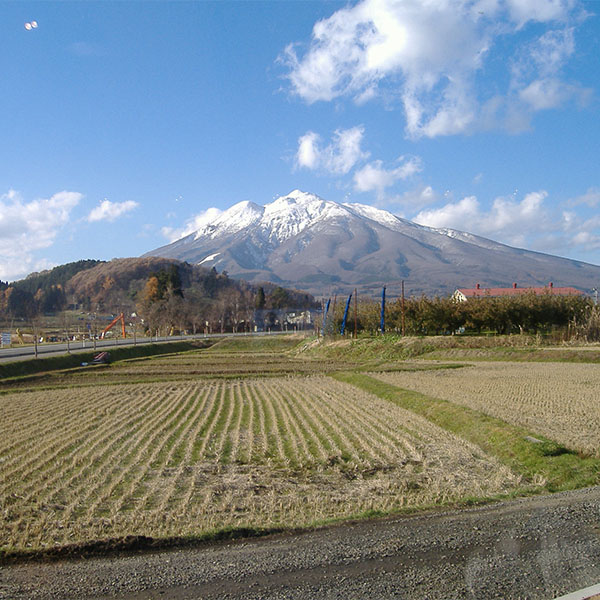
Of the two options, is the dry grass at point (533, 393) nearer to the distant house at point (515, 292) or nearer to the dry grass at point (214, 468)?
the dry grass at point (214, 468)

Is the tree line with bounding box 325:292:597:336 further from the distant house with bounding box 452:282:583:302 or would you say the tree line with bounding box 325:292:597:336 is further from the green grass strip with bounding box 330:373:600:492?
the green grass strip with bounding box 330:373:600:492

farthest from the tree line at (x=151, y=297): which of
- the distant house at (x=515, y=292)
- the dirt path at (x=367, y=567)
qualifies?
the dirt path at (x=367, y=567)

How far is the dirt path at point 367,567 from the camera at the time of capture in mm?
5059

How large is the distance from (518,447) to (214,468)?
5878 millimetres

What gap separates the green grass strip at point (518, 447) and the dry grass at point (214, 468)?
0.40 metres

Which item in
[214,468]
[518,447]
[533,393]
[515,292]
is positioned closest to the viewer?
[214,468]

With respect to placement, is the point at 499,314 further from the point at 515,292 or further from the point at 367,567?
the point at 367,567

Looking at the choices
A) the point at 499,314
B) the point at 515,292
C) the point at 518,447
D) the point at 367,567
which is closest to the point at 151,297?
the point at 515,292

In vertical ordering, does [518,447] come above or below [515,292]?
below

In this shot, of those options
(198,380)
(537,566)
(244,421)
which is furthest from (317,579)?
(198,380)

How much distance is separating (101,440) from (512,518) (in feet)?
31.5

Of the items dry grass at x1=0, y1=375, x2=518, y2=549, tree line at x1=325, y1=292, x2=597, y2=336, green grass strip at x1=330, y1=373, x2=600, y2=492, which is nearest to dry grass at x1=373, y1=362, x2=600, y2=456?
green grass strip at x1=330, y1=373, x2=600, y2=492

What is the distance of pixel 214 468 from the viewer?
34.3ft

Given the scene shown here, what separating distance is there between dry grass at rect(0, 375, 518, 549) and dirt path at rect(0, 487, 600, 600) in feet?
2.97
